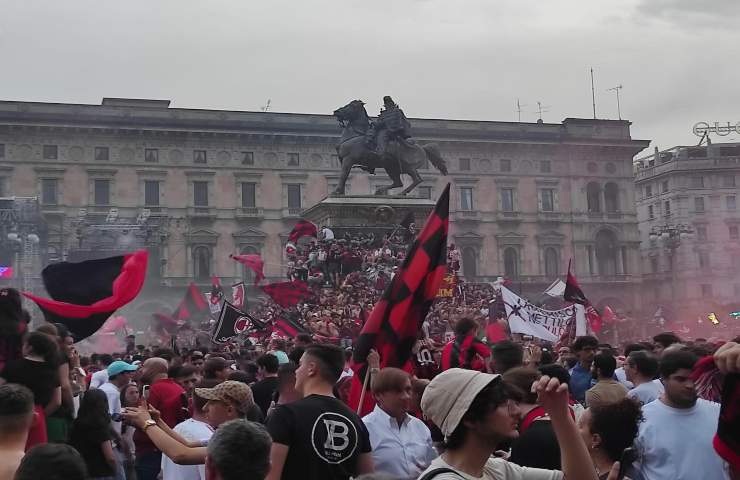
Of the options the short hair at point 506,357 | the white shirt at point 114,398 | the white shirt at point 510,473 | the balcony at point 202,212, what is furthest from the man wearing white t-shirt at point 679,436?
the balcony at point 202,212

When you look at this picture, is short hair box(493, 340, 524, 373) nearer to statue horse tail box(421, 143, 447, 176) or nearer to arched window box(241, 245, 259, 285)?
statue horse tail box(421, 143, 447, 176)

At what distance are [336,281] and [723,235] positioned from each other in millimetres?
58358

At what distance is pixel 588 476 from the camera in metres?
3.81

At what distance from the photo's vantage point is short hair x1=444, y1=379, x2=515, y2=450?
377 centimetres

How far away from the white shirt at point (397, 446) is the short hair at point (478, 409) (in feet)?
7.74

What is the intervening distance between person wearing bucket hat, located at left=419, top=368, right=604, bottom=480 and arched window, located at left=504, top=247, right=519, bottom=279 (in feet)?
203

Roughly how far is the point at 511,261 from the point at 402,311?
58900 mm

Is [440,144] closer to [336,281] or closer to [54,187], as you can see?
[54,187]

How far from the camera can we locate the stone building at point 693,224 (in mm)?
67625

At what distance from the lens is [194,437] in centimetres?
620

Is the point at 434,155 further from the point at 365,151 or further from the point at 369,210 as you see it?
the point at 369,210

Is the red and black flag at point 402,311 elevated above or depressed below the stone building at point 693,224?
below

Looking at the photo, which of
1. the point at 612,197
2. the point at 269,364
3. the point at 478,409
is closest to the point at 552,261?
the point at 612,197

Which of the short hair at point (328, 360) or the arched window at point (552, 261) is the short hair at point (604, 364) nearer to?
the short hair at point (328, 360)
